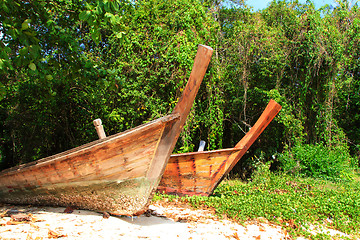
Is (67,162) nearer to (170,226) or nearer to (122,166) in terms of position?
(122,166)

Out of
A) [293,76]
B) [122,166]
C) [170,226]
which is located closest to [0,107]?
[122,166]

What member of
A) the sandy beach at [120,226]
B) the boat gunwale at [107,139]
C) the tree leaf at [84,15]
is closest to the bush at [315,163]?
the sandy beach at [120,226]

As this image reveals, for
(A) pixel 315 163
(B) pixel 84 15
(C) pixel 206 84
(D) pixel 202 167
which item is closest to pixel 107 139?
(B) pixel 84 15

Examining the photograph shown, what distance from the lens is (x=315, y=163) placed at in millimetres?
8430

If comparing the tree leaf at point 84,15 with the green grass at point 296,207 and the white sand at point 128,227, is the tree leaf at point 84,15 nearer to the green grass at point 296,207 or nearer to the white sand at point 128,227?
the white sand at point 128,227

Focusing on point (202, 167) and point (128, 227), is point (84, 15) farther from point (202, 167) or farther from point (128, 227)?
point (202, 167)

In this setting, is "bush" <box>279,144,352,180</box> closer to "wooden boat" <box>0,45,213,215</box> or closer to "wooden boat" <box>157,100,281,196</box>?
"wooden boat" <box>157,100,281,196</box>

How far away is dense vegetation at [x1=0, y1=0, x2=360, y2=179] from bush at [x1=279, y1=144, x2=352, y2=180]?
0.03 meters

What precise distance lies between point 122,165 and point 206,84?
5.01m

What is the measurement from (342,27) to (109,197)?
421 inches

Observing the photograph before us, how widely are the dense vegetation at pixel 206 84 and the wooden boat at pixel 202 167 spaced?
1.87 meters

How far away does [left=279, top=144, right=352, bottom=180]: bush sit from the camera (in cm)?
822

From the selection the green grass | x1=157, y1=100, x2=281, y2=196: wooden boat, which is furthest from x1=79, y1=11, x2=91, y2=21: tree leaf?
the green grass

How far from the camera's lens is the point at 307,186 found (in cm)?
679
